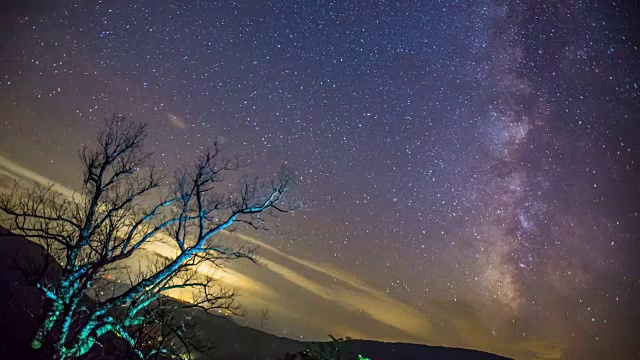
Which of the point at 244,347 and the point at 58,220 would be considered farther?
the point at 244,347

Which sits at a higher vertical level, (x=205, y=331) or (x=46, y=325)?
(x=46, y=325)

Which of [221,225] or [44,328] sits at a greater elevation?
[221,225]

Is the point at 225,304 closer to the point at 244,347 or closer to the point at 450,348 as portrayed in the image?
the point at 244,347

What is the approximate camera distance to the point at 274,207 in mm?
16031

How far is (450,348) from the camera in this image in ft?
358

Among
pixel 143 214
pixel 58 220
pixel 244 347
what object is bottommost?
pixel 244 347

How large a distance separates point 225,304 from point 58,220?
6577 mm

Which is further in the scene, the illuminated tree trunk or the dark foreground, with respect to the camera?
the dark foreground

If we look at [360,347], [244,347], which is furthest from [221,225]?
[360,347]

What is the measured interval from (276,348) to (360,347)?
33.4m

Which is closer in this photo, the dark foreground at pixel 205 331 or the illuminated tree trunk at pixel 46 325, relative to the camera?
the illuminated tree trunk at pixel 46 325

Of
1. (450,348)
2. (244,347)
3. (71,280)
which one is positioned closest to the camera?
(71,280)

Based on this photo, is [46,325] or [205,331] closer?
[46,325]

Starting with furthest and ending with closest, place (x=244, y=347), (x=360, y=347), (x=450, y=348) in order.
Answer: (x=450, y=348) < (x=360, y=347) < (x=244, y=347)
